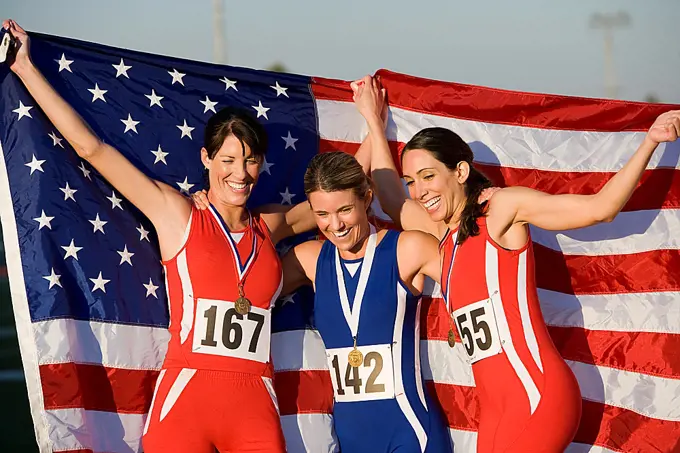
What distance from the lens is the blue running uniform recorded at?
17.1ft

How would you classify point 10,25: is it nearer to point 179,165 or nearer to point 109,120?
point 109,120

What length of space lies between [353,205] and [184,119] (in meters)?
1.41

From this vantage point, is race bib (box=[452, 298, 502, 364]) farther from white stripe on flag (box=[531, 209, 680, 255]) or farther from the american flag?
white stripe on flag (box=[531, 209, 680, 255])

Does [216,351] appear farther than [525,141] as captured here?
No

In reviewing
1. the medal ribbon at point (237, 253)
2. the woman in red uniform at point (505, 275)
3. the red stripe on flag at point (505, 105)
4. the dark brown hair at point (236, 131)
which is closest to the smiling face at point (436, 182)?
the woman in red uniform at point (505, 275)

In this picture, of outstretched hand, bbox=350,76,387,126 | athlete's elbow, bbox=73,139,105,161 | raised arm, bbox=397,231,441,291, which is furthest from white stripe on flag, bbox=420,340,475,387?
athlete's elbow, bbox=73,139,105,161

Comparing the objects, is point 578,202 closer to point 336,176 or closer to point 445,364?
point 336,176

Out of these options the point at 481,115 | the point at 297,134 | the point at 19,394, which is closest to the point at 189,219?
the point at 297,134

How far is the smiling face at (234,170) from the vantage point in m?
5.22

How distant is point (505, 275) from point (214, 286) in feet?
4.90

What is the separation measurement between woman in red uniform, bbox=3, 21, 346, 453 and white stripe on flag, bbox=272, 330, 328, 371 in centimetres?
57

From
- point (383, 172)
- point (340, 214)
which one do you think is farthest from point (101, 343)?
point (383, 172)

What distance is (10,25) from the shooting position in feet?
17.8

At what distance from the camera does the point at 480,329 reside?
499 cm
